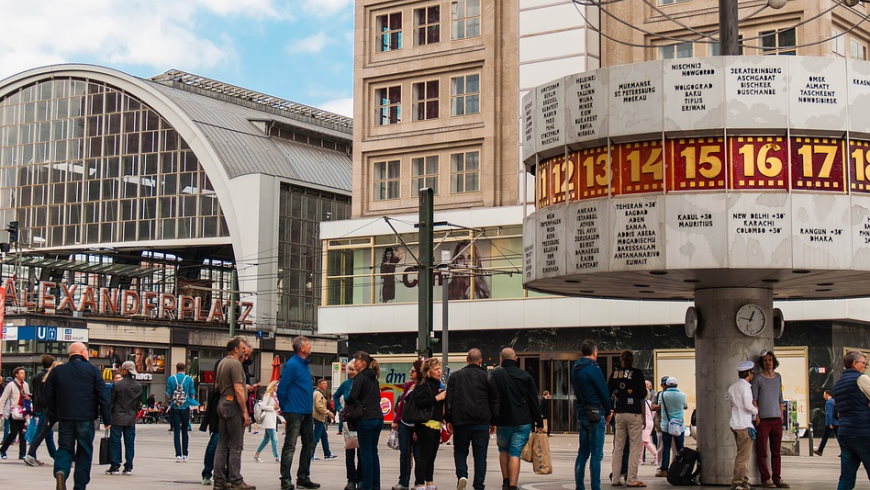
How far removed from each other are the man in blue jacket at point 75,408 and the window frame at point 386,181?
3647 cm

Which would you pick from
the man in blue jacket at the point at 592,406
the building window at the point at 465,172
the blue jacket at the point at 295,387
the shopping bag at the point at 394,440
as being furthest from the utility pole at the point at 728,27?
the building window at the point at 465,172

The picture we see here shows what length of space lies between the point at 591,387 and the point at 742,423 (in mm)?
2495

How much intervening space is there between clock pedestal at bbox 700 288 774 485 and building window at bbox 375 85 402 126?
3398 centimetres

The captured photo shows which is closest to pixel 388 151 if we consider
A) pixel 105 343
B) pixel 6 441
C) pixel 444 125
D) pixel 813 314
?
pixel 444 125

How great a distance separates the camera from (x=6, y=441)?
22.8m

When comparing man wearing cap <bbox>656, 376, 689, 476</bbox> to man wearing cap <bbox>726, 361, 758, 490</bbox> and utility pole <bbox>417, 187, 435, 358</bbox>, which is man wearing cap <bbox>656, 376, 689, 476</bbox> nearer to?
man wearing cap <bbox>726, 361, 758, 490</bbox>

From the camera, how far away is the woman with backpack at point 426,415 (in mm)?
15961

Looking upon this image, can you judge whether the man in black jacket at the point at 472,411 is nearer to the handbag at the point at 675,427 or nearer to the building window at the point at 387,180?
the handbag at the point at 675,427

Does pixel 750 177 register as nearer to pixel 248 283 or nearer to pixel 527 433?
pixel 527 433

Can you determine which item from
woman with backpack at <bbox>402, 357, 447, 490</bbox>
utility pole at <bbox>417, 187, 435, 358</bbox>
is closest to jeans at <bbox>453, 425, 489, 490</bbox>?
woman with backpack at <bbox>402, 357, 447, 490</bbox>

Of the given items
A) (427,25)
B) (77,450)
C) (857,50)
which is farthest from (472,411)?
(427,25)

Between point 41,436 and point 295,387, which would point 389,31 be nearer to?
point 41,436

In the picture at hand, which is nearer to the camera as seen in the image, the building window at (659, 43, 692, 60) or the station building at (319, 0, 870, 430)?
the station building at (319, 0, 870, 430)

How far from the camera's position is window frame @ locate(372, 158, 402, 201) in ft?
168
